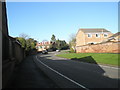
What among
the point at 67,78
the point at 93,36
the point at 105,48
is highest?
the point at 93,36

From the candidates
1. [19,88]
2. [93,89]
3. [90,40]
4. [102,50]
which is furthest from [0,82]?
[90,40]

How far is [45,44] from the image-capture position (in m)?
144

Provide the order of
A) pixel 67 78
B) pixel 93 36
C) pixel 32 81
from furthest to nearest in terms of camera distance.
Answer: pixel 93 36 < pixel 67 78 < pixel 32 81

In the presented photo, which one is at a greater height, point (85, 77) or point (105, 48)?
point (105, 48)

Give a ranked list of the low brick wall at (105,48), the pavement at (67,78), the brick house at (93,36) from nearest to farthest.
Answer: the pavement at (67,78) < the low brick wall at (105,48) < the brick house at (93,36)

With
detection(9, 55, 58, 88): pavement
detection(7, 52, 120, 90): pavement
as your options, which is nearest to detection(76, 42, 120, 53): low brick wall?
detection(7, 52, 120, 90): pavement

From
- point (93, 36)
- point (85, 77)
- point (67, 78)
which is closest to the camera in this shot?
point (67, 78)

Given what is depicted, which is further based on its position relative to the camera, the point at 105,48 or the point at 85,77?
the point at 105,48

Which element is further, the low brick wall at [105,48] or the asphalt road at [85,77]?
the low brick wall at [105,48]

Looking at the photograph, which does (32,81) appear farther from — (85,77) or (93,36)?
(93,36)

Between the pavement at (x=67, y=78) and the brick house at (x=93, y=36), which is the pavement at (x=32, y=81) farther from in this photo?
the brick house at (x=93, y=36)

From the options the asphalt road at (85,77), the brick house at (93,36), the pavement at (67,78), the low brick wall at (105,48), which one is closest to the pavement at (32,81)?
the pavement at (67,78)

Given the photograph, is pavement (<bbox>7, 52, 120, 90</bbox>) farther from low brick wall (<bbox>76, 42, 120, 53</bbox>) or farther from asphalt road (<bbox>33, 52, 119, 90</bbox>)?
low brick wall (<bbox>76, 42, 120, 53</bbox>)

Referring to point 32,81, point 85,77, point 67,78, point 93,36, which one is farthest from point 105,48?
point 93,36
